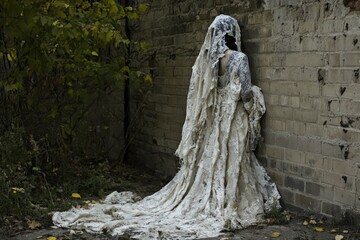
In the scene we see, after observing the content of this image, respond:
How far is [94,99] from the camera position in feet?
34.2

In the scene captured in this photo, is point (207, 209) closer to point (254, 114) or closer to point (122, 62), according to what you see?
point (254, 114)

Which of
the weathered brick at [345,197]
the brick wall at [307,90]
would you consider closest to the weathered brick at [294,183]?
the brick wall at [307,90]

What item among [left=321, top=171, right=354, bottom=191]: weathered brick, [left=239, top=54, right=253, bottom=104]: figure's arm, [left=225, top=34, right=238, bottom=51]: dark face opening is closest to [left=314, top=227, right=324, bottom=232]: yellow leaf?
[left=321, top=171, right=354, bottom=191]: weathered brick

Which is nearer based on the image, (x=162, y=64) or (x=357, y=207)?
(x=357, y=207)

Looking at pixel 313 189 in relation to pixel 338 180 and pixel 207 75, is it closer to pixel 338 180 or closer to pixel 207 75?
pixel 338 180

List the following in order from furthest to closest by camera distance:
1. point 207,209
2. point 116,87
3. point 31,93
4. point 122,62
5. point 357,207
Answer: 1. point 116,87
2. point 122,62
3. point 31,93
4. point 207,209
5. point 357,207

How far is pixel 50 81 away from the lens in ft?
27.9

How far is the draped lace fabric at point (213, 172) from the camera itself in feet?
21.0

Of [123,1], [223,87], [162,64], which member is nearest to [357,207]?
[223,87]

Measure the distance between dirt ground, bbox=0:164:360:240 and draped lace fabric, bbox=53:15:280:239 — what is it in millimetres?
154

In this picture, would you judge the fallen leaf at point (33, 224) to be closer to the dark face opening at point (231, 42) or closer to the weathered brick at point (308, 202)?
the weathered brick at point (308, 202)

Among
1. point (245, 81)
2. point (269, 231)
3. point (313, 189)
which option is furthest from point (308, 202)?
point (245, 81)

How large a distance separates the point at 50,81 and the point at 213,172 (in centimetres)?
305

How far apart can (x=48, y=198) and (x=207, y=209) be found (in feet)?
6.89
